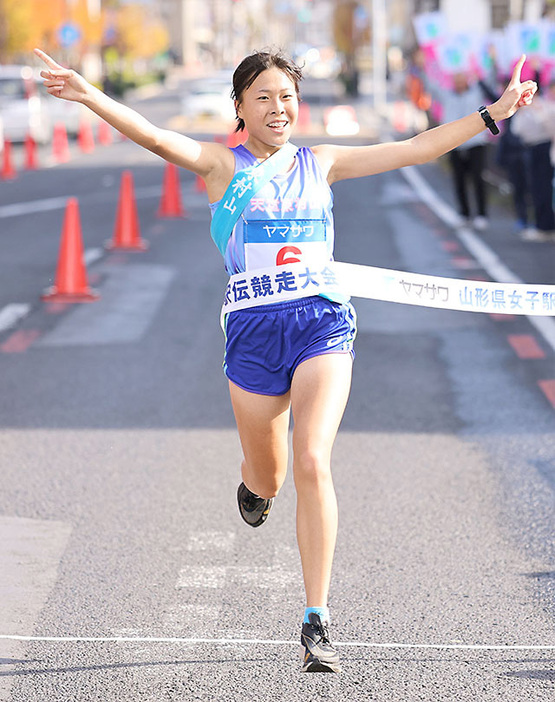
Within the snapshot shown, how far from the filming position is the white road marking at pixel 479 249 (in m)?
10.6

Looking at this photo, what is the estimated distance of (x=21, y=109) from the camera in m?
34.0

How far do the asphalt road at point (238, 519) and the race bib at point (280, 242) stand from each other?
4.12 ft

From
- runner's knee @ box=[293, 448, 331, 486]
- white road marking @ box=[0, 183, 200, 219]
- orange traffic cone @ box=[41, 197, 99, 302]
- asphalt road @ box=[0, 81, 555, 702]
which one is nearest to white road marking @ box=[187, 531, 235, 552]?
asphalt road @ box=[0, 81, 555, 702]

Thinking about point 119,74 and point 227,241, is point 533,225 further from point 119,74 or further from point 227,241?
point 119,74

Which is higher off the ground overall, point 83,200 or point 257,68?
point 257,68

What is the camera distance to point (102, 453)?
7.03m

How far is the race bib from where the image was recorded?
4320 mm

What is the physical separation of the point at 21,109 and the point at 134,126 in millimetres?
30906

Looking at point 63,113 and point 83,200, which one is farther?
point 63,113

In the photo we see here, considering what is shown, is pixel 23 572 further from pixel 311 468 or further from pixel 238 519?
pixel 311 468

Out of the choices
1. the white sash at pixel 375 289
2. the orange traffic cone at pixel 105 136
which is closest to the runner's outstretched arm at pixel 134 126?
the white sash at pixel 375 289

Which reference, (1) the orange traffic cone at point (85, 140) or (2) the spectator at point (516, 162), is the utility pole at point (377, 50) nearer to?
(1) the orange traffic cone at point (85, 140)

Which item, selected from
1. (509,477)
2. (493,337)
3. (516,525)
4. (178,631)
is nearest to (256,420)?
(178,631)

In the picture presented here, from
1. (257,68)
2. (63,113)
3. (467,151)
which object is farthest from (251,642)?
(63,113)
